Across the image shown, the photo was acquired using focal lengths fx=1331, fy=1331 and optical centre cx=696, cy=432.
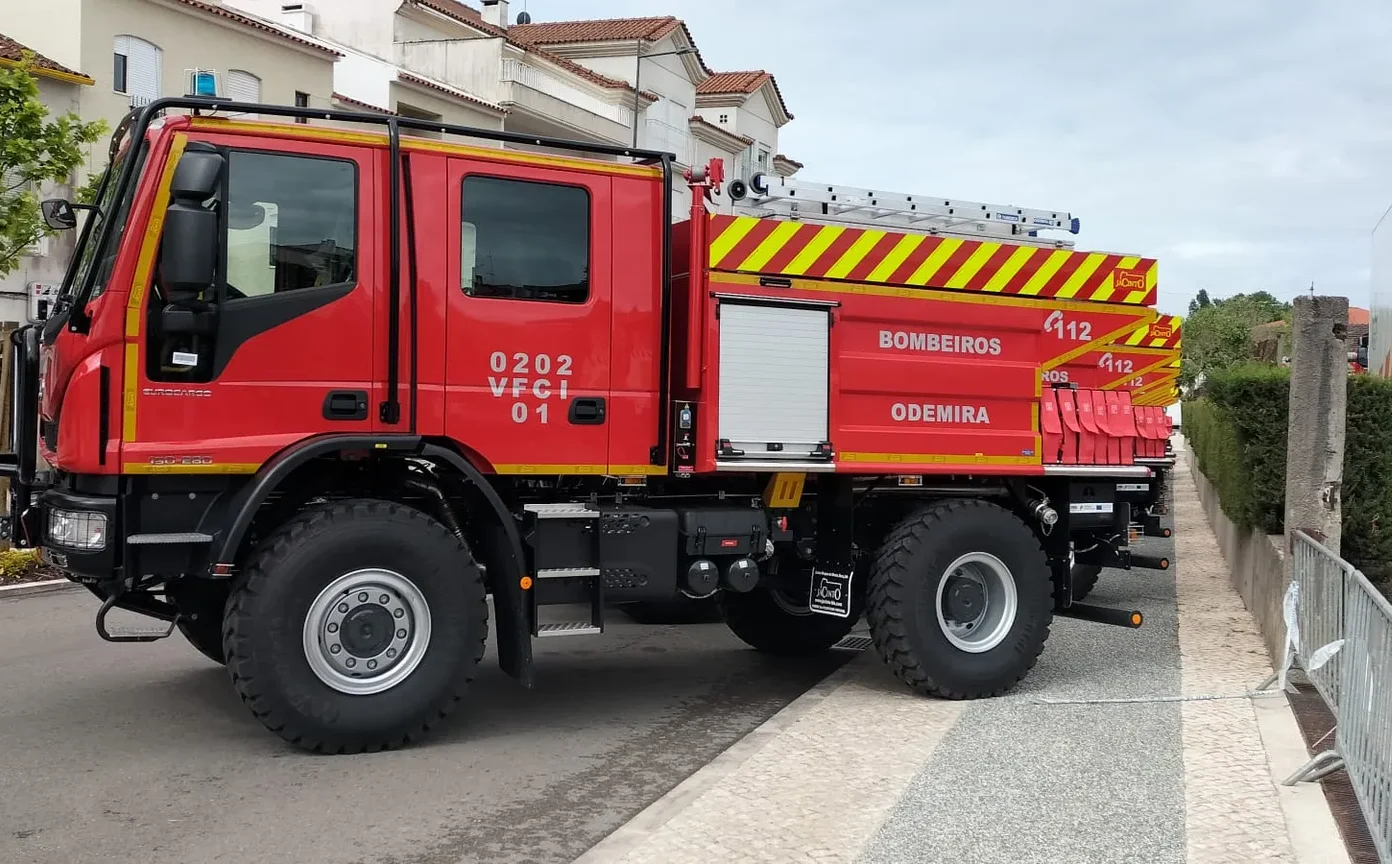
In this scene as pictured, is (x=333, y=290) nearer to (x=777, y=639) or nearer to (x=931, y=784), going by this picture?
(x=931, y=784)

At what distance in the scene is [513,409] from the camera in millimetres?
6652

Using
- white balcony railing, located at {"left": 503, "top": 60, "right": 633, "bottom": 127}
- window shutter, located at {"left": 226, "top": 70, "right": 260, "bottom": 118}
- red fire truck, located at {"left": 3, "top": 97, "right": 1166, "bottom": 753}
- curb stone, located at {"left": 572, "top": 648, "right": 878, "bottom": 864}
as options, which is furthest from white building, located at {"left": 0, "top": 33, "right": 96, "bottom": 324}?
curb stone, located at {"left": 572, "top": 648, "right": 878, "bottom": 864}

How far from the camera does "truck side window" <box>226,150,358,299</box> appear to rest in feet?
20.0

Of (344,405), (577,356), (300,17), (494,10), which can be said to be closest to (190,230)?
(344,405)

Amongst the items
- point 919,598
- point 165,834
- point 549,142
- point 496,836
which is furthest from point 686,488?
point 165,834

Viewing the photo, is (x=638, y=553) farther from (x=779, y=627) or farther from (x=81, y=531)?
(x=81, y=531)

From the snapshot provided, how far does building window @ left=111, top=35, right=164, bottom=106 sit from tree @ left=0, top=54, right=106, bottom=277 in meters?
10.8

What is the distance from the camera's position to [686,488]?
739cm

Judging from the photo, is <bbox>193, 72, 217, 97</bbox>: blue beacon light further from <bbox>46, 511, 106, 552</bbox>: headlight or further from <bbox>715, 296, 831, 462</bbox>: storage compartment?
<bbox>715, 296, 831, 462</bbox>: storage compartment

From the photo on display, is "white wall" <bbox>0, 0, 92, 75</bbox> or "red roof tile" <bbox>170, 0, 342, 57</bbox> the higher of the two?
"red roof tile" <bbox>170, 0, 342, 57</bbox>

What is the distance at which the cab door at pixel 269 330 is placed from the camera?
593 cm

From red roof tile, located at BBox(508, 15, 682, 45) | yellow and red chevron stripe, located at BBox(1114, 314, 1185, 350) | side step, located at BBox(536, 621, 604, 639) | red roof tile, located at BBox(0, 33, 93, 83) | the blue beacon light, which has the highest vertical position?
red roof tile, located at BBox(508, 15, 682, 45)

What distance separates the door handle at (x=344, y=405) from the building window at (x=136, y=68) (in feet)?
64.6

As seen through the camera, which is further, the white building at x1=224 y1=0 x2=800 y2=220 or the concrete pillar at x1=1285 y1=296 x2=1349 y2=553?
the white building at x1=224 y1=0 x2=800 y2=220
